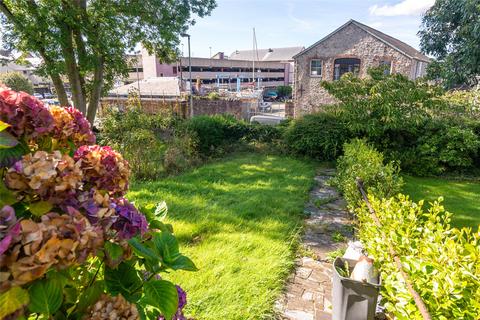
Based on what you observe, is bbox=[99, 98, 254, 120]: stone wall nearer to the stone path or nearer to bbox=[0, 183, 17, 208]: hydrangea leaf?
the stone path

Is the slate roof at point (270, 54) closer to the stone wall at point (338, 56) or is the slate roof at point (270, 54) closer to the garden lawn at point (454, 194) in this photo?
the stone wall at point (338, 56)

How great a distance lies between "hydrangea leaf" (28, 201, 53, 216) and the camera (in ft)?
2.59

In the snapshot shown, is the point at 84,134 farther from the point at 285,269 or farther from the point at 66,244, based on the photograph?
the point at 285,269

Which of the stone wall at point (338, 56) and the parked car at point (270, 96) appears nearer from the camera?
the stone wall at point (338, 56)

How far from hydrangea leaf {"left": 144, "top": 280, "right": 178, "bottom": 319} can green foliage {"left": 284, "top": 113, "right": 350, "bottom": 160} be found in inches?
308

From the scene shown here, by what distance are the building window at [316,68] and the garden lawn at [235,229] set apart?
15104 millimetres

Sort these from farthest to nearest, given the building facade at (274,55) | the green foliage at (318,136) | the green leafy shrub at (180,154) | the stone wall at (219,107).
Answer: the building facade at (274,55) → the stone wall at (219,107) → the green foliage at (318,136) → the green leafy shrub at (180,154)

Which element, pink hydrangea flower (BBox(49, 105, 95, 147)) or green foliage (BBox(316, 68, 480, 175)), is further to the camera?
green foliage (BBox(316, 68, 480, 175))

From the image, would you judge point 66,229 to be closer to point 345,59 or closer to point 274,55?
point 345,59

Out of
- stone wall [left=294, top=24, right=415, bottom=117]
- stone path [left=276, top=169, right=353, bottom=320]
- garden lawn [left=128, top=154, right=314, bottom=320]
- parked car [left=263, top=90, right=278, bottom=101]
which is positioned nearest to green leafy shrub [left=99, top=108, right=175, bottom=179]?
garden lawn [left=128, top=154, right=314, bottom=320]

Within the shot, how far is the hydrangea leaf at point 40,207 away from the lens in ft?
2.59

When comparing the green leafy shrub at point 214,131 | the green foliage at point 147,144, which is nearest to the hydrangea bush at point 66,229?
the green foliage at point 147,144

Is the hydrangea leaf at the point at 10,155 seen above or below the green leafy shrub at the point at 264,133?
above

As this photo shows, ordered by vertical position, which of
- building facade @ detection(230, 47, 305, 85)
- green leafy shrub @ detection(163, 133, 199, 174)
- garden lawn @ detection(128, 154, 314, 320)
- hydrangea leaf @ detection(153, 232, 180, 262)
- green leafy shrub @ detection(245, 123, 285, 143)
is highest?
building facade @ detection(230, 47, 305, 85)
